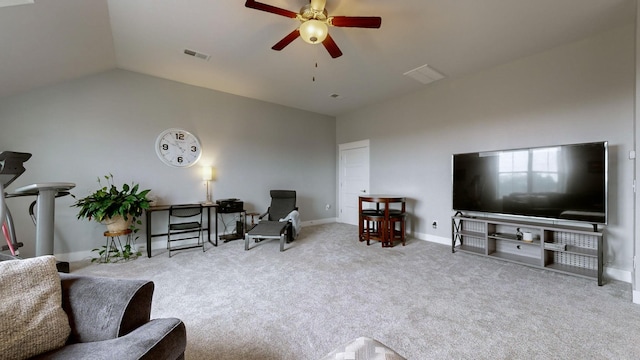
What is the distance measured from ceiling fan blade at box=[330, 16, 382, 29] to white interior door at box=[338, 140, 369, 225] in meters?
3.50

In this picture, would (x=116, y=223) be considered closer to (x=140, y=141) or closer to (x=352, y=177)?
(x=140, y=141)

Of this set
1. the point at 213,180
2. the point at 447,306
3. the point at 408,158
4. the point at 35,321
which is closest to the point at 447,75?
the point at 408,158

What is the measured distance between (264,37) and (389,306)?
321 centimetres

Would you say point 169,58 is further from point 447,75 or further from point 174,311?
point 447,75

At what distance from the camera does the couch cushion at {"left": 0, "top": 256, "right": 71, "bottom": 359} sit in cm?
92

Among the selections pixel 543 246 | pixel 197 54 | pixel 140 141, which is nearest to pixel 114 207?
pixel 140 141

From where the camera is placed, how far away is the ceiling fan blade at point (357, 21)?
2.08m

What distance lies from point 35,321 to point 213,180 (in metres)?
3.74

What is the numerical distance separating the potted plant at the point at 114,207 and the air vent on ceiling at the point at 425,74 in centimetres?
449

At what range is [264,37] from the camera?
112 inches

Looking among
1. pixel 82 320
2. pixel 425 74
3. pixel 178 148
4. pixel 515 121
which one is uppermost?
pixel 425 74

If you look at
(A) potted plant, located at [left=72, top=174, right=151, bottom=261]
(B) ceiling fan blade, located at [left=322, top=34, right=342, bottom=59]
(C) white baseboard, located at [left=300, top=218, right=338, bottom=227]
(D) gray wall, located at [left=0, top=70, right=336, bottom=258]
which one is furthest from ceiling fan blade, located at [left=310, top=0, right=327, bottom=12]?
(C) white baseboard, located at [left=300, top=218, right=338, bottom=227]

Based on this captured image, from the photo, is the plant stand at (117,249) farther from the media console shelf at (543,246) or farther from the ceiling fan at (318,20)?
the media console shelf at (543,246)

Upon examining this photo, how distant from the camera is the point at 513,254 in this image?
3.30 meters
